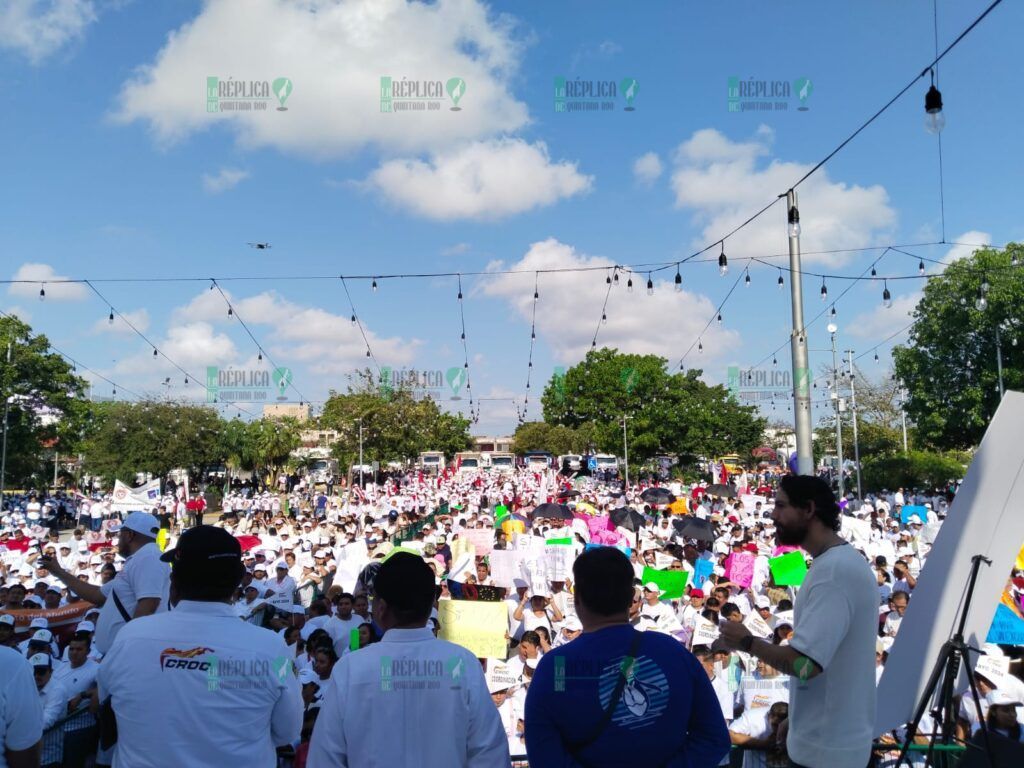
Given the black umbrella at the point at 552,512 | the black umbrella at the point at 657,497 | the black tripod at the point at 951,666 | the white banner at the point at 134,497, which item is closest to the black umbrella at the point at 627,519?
the black umbrella at the point at 552,512

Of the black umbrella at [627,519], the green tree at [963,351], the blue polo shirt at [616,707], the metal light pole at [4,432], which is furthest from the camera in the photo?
the green tree at [963,351]

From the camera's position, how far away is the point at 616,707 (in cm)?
213

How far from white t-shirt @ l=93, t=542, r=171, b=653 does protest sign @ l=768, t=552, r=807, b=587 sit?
313 inches

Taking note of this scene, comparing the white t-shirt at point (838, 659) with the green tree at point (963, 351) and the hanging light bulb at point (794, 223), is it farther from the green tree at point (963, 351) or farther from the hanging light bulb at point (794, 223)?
the green tree at point (963, 351)

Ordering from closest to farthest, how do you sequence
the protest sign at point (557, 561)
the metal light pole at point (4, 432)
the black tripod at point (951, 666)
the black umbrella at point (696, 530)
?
the black tripod at point (951, 666) < the protest sign at point (557, 561) < the black umbrella at point (696, 530) < the metal light pole at point (4, 432)

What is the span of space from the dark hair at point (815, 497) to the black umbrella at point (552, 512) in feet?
48.8

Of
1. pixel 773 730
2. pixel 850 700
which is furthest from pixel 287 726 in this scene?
pixel 773 730

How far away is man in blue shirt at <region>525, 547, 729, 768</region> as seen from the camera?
213 cm

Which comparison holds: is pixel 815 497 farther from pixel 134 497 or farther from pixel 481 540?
pixel 134 497

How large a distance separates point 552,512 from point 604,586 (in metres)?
15.7

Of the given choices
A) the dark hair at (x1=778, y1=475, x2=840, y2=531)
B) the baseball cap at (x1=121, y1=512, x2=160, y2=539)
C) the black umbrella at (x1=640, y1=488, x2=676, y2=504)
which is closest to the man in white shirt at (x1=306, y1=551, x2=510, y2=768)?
the dark hair at (x1=778, y1=475, x2=840, y2=531)

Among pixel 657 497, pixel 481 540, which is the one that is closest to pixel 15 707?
pixel 481 540

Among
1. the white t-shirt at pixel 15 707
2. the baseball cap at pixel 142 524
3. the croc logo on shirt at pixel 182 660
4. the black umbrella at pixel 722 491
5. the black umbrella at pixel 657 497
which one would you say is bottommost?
the black umbrella at pixel 657 497

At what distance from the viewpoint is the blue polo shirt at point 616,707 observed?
6.98 feet
